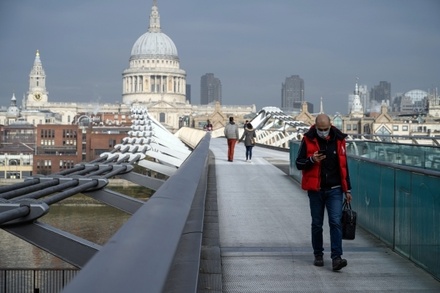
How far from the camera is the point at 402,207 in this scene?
28.1 feet

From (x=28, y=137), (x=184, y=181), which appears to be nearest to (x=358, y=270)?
(x=184, y=181)

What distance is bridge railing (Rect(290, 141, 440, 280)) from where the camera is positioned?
7.32 metres

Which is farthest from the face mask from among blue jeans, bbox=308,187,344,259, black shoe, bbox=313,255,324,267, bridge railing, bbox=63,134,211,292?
bridge railing, bbox=63,134,211,292

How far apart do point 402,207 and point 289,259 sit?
4.37ft

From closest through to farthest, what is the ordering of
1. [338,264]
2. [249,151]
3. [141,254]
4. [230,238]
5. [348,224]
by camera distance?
[141,254] < [338,264] < [348,224] < [230,238] < [249,151]

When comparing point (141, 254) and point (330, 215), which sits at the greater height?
point (141, 254)

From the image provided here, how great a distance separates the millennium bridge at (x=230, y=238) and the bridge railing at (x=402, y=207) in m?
0.01

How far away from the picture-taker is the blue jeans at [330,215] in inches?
286

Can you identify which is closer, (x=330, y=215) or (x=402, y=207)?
(x=330, y=215)

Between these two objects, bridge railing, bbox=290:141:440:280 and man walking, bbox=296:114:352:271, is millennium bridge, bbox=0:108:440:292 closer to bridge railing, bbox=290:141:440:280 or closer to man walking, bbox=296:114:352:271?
bridge railing, bbox=290:141:440:280

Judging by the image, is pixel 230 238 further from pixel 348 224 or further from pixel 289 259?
pixel 348 224

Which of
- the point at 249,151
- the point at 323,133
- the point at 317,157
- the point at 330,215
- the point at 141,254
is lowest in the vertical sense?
the point at 249,151

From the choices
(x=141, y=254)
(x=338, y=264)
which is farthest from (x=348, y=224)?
(x=141, y=254)

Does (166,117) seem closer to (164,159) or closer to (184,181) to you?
(164,159)
